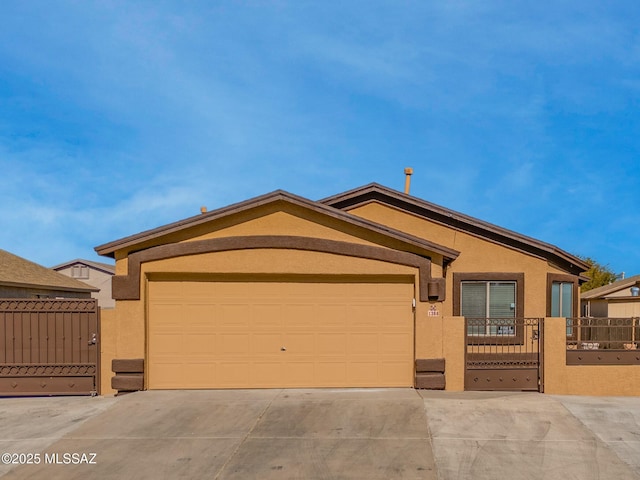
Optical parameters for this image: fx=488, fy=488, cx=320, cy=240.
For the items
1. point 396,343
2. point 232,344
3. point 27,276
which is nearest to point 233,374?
point 232,344

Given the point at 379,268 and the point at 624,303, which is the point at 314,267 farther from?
the point at 624,303

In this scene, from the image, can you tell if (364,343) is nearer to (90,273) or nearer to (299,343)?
(299,343)

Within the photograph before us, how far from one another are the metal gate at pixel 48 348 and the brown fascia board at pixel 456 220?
7.78m

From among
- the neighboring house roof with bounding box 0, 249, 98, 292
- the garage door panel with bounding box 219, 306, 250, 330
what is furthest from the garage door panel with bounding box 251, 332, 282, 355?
the neighboring house roof with bounding box 0, 249, 98, 292

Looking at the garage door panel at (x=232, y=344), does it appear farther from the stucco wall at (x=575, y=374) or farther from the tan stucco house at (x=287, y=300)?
the stucco wall at (x=575, y=374)

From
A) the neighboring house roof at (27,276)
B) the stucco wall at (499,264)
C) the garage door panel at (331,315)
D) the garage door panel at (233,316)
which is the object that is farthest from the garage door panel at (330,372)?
the neighboring house roof at (27,276)

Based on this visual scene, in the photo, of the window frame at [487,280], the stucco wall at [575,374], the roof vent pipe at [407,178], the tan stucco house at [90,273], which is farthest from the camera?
the tan stucco house at [90,273]

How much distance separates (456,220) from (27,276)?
18.7m

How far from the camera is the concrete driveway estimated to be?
6.73 metres

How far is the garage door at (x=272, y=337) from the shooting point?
35.9ft

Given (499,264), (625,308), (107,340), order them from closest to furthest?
1. (107,340)
2. (499,264)
3. (625,308)

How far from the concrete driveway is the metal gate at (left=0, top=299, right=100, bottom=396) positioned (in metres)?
0.37

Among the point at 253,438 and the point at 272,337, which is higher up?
the point at 272,337

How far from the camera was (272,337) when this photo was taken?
11.0 meters
